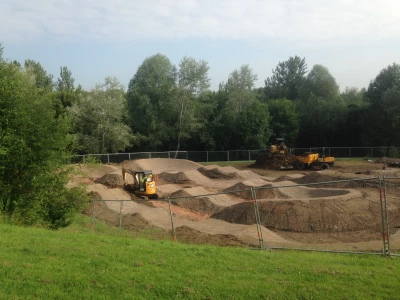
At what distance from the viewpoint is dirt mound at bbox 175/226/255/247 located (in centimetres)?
1570

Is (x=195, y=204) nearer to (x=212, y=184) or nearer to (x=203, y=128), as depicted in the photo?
(x=212, y=184)

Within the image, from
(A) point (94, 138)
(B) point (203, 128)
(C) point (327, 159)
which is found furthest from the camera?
(B) point (203, 128)

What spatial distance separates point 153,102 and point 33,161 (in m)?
43.2

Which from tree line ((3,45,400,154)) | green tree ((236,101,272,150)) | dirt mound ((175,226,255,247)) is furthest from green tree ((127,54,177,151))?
dirt mound ((175,226,255,247))

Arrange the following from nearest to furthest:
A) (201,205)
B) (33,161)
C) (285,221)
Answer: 1. (33,161)
2. (285,221)
3. (201,205)

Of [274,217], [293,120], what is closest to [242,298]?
[274,217]

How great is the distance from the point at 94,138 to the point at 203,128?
54.2 ft

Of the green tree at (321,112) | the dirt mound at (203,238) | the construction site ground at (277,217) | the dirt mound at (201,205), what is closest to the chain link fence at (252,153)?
the green tree at (321,112)

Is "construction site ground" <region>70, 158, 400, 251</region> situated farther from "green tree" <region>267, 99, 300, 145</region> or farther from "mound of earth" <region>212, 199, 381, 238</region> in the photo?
"green tree" <region>267, 99, 300, 145</region>

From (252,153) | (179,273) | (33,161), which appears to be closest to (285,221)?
(33,161)

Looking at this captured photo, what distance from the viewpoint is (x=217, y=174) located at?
40906mm

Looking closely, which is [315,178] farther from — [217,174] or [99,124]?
[99,124]

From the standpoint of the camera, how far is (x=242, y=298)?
612 centimetres

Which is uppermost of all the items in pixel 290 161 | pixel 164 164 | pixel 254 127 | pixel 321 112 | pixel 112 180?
pixel 321 112
